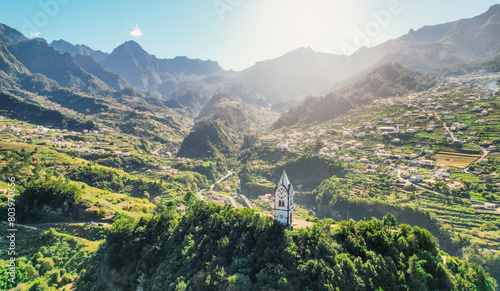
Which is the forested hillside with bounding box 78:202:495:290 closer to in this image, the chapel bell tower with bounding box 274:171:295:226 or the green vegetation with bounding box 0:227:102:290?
the chapel bell tower with bounding box 274:171:295:226

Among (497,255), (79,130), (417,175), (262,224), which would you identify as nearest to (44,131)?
(79,130)

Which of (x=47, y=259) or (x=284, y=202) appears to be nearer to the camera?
(x=284, y=202)

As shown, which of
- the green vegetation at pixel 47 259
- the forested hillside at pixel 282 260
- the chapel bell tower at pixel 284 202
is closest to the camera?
the forested hillside at pixel 282 260

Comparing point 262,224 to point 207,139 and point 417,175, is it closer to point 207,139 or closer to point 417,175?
point 417,175

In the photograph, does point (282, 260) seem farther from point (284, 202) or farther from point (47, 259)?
point (47, 259)

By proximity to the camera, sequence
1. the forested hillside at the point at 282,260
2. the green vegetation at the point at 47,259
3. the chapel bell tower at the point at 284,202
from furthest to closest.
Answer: the green vegetation at the point at 47,259, the chapel bell tower at the point at 284,202, the forested hillside at the point at 282,260

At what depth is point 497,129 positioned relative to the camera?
8775 centimetres

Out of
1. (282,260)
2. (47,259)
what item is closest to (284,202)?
(282,260)

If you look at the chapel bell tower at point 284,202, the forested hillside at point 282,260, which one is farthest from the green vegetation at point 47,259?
the chapel bell tower at point 284,202

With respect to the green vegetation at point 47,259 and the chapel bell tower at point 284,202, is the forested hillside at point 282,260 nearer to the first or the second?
the chapel bell tower at point 284,202

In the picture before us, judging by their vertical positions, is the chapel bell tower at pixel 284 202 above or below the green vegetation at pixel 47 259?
above

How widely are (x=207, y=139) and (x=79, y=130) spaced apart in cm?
8255

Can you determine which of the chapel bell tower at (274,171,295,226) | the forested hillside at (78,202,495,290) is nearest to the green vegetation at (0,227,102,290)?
the forested hillside at (78,202,495,290)

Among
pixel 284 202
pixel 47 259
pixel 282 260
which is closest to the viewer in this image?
pixel 282 260
